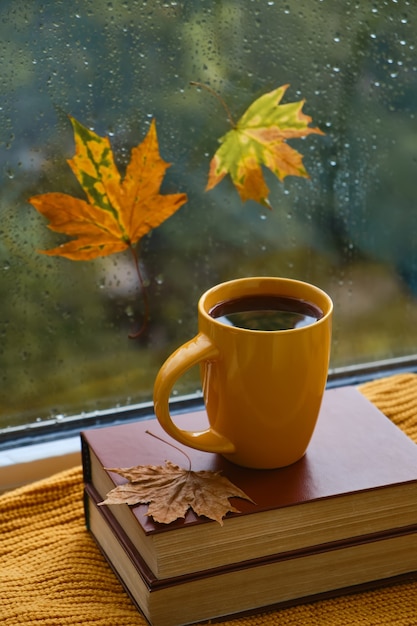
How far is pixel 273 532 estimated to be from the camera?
66 cm

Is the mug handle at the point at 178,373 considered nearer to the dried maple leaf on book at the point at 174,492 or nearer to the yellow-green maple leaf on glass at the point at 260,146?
the dried maple leaf on book at the point at 174,492

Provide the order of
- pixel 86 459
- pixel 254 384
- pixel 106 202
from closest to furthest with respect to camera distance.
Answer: pixel 254 384 → pixel 86 459 → pixel 106 202

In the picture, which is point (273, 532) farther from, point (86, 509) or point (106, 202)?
point (106, 202)

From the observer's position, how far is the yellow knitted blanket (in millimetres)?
689

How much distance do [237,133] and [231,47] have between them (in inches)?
3.5

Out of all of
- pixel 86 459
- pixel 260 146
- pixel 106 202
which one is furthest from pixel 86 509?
pixel 260 146

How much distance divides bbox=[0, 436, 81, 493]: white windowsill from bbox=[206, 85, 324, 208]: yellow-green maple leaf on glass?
0.32 meters

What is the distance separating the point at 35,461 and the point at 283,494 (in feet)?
1.14

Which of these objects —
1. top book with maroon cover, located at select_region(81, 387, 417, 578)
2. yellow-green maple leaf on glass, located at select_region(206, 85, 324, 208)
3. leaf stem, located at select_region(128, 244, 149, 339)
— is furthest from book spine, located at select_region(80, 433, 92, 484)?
yellow-green maple leaf on glass, located at select_region(206, 85, 324, 208)

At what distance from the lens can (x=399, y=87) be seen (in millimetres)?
977

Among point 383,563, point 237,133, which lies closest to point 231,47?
point 237,133

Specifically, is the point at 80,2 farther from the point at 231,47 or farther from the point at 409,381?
the point at 409,381

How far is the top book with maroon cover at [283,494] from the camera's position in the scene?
2.10 ft

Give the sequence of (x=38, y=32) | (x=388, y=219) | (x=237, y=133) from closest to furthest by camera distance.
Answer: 1. (x=38, y=32)
2. (x=237, y=133)
3. (x=388, y=219)
